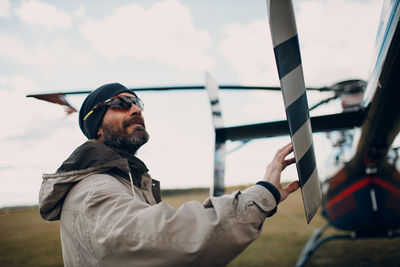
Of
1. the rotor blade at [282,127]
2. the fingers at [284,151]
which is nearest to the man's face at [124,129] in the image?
the fingers at [284,151]

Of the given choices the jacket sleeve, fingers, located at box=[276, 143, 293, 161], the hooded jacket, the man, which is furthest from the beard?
fingers, located at box=[276, 143, 293, 161]

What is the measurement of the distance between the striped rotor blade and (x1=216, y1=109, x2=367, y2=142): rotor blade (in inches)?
38.4

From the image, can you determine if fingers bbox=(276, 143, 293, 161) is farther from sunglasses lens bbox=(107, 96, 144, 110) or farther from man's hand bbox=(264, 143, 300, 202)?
sunglasses lens bbox=(107, 96, 144, 110)

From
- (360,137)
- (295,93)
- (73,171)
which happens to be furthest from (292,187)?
Result: (360,137)

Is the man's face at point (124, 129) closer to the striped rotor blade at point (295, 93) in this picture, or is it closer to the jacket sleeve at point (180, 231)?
the jacket sleeve at point (180, 231)

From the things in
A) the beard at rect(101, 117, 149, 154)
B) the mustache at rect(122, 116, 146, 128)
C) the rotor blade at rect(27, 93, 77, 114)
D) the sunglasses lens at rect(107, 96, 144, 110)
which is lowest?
the beard at rect(101, 117, 149, 154)

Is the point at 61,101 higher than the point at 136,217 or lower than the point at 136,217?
higher

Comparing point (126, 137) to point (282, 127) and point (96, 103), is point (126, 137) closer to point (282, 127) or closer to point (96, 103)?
point (96, 103)

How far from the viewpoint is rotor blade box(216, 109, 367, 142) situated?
220cm

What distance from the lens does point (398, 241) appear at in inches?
281

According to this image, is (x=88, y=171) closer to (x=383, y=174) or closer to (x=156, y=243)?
(x=156, y=243)

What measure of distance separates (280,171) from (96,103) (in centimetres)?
121

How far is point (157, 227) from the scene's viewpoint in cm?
91

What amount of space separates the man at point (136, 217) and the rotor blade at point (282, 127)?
1.12 m
